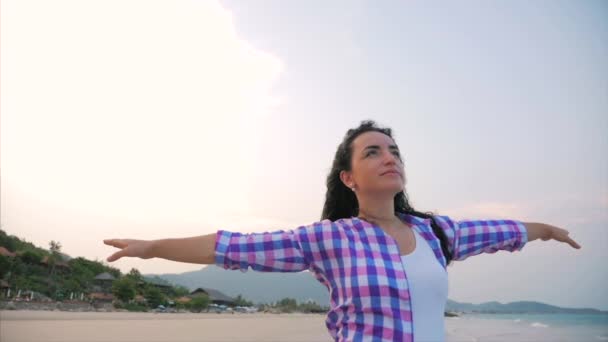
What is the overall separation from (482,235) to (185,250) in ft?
4.03

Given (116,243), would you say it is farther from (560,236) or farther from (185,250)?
(560,236)

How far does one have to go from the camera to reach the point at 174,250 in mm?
1666

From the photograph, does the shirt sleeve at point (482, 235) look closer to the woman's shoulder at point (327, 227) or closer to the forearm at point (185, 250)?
the woman's shoulder at point (327, 227)

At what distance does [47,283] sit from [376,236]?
3500 centimetres

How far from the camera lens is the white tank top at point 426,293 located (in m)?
1.64

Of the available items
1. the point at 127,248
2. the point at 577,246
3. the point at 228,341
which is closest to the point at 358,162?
the point at 127,248

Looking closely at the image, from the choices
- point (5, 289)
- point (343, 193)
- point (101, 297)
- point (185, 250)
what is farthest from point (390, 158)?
point (101, 297)

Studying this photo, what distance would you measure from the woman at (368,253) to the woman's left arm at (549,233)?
1.39ft

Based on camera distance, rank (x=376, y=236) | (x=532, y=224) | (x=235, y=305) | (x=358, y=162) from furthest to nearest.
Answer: (x=235, y=305)
(x=532, y=224)
(x=358, y=162)
(x=376, y=236)

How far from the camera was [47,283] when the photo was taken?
105ft

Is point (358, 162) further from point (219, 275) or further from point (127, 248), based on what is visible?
point (219, 275)

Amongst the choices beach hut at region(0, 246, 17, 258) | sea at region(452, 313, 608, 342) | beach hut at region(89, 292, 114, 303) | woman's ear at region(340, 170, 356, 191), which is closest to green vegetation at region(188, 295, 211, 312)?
beach hut at region(89, 292, 114, 303)

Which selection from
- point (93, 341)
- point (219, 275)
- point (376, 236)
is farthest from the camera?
point (219, 275)

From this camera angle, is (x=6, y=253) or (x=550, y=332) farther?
(x=6, y=253)
